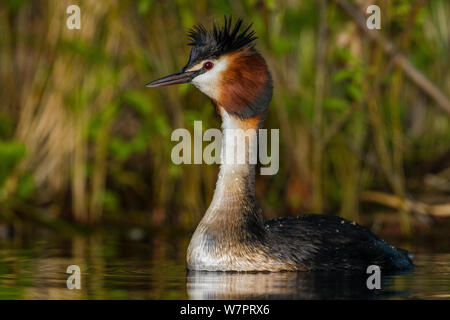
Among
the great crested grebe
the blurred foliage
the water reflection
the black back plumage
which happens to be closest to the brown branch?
the blurred foliage

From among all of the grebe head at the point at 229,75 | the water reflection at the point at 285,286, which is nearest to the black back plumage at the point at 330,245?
the water reflection at the point at 285,286

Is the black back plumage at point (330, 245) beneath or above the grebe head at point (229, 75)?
beneath

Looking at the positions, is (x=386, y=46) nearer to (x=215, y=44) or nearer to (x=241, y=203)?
(x=215, y=44)

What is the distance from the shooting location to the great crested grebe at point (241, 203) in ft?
25.9

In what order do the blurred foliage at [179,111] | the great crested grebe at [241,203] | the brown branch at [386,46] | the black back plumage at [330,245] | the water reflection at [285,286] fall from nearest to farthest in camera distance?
the water reflection at [285,286] → the great crested grebe at [241,203] → the black back plumage at [330,245] → the brown branch at [386,46] → the blurred foliage at [179,111]

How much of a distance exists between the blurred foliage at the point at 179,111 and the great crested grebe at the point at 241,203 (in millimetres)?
3011

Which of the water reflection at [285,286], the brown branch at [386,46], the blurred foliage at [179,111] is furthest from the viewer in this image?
the blurred foliage at [179,111]

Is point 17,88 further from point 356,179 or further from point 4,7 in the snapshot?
point 356,179

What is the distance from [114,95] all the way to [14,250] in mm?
3409

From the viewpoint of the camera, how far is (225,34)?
817 centimetres

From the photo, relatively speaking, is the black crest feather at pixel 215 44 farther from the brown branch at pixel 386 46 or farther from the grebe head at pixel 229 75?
the brown branch at pixel 386 46

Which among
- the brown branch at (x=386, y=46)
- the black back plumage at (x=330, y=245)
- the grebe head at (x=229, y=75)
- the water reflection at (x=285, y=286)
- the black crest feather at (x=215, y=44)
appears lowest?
the water reflection at (x=285, y=286)

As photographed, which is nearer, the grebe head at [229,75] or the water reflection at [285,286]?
the water reflection at [285,286]
